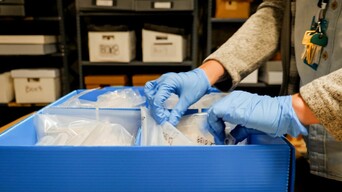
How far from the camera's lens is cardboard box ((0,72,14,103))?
2.04m

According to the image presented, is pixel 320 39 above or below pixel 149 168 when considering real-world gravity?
above

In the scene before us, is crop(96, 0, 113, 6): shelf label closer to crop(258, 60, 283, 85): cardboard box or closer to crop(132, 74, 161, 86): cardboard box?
crop(132, 74, 161, 86): cardboard box

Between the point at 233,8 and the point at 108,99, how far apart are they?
1395mm

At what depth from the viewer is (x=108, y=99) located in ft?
2.60

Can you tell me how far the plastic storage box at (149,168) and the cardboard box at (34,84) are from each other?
1725 millimetres

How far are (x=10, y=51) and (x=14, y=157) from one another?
1792 mm

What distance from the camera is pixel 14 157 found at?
44 centimetres

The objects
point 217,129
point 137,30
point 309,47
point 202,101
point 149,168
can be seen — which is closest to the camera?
point 149,168

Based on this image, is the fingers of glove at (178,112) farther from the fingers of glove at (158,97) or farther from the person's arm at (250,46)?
the person's arm at (250,46)

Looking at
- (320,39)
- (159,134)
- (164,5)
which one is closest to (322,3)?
(320,39)

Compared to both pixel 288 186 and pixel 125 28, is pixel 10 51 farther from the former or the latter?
pixel 288 186

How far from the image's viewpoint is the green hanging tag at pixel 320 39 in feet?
2.06

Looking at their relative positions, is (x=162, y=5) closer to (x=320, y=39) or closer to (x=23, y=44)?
(x=23, y=44)

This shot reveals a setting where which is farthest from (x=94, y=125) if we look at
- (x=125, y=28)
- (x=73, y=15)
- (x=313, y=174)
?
(x=73, y=15)
